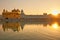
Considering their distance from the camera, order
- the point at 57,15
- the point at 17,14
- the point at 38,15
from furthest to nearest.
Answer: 1. the point at 38,15
2. the point at 57,15
3. the point at 17,14

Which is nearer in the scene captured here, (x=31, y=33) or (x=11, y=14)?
(x=31, y=33)

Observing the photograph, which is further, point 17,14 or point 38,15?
point 38,15

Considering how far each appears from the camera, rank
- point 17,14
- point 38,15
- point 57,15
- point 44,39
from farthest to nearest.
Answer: point 38,15
point 57,15
point 17,14
point 44,39

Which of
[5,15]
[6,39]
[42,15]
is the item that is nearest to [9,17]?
[5,15]

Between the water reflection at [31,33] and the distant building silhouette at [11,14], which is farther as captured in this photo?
the distant building silhouette at [11,14]

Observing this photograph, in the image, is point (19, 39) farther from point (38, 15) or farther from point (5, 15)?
point (38, 15)

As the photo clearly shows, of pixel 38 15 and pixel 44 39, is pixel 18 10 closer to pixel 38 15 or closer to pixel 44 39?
pixel 38 15

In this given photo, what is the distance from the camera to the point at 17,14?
122562mm

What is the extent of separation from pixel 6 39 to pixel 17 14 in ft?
327

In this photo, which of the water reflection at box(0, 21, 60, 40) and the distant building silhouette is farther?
the distant building silhouette

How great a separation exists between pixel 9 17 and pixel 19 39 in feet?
341

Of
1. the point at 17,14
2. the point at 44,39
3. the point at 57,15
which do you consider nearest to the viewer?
the point at 44,39

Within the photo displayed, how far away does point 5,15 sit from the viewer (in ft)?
416

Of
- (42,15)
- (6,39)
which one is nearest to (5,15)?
(42,15)
